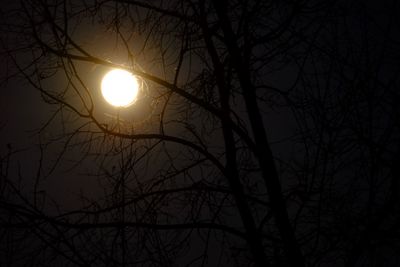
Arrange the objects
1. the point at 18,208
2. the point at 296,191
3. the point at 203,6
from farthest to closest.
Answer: the point at 296,191 < the point at 203,6 < the point at 18,208

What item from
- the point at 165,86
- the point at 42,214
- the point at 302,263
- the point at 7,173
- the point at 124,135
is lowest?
the point at 302,263

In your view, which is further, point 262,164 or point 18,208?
point 262,164

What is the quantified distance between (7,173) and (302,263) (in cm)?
205

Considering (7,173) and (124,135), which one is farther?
(124,135)

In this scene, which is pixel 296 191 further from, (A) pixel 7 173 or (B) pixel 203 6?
(A) pixel 7 173

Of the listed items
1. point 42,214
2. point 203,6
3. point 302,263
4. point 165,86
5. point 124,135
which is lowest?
point 302,263

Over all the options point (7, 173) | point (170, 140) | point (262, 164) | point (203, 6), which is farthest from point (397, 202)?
point (7, 173)

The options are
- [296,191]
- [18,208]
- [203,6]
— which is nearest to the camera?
[18,208]

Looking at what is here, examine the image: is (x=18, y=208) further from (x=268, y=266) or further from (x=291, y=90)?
(x=291, y=90)

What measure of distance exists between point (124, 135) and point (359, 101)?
170 centimetres

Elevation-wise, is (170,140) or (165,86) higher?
(165,86)

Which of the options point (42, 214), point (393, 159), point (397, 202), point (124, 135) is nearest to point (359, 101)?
point (393, 159)

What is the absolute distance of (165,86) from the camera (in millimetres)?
3174

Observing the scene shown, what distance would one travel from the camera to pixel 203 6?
10.3 ft
